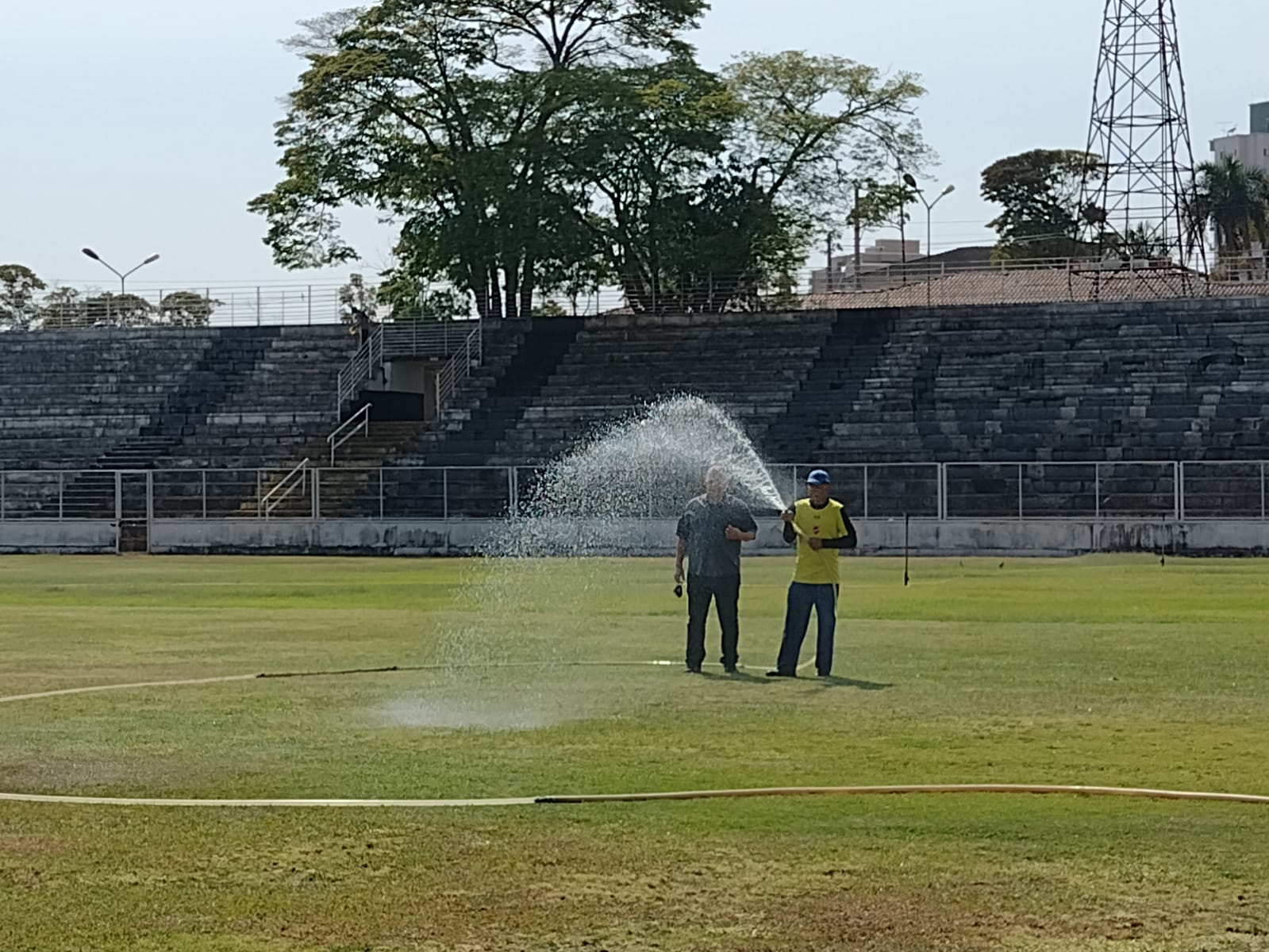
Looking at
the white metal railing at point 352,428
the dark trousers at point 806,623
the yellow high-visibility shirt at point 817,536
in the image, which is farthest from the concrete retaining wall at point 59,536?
the yellow high-visibility shirt at point 817,536

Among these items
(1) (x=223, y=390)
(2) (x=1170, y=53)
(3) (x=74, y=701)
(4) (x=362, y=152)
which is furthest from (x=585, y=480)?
(3) (x=74, y=701)

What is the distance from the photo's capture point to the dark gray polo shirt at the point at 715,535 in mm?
20469

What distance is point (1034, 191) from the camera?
370 feet

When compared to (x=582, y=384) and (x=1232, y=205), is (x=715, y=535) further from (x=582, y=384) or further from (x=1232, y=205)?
(x=1232, y=205)

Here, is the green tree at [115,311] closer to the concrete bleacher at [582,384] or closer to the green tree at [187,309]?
the green tree at [187,309]

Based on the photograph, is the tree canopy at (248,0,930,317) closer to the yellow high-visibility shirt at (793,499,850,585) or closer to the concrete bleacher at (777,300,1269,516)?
the concrete bleacher at (777,300,1269,516)

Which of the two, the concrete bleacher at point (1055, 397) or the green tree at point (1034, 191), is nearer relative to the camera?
the concrete bleacher at point (1055, 397)

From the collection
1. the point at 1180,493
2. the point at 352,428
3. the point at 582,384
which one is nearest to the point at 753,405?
the point at 582,384

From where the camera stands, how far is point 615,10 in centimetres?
7575

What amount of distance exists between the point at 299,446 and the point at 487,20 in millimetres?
19800

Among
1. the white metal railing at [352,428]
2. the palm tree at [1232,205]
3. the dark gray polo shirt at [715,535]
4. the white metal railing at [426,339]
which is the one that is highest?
the palm tree at [1232,205]

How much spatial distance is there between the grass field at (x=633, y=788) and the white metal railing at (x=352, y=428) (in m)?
37.5

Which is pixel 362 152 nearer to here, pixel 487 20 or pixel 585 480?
pixel 487 20

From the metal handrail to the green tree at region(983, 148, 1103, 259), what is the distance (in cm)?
5898
